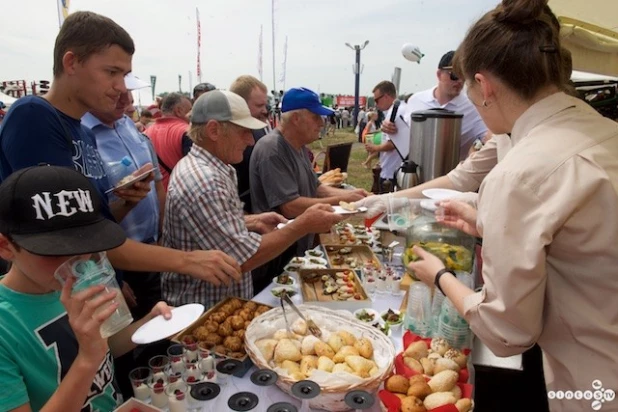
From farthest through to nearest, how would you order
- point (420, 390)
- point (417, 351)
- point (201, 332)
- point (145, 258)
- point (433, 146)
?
point (433, 146), point (145, 258), point (201, 332), point (417, 351), point (420, 390)

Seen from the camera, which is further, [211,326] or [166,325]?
[211,326]

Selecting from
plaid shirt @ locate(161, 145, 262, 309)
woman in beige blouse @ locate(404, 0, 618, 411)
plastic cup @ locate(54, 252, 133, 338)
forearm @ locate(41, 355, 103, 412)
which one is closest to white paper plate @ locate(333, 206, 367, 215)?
plaid shirt @ locate(161, 145, 262, 309)

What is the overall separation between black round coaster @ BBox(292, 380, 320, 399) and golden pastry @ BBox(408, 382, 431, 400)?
1.03 ft

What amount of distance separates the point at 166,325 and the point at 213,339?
0.38 metres

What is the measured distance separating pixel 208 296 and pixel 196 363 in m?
0.79

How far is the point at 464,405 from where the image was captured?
1.30 m

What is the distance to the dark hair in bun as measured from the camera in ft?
4.15

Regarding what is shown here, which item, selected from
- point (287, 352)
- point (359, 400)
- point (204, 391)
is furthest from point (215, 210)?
point (359, 400)

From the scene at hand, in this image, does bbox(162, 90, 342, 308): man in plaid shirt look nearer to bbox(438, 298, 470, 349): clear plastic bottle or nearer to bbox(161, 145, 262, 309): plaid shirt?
bbox(161, 145, 262, 309): plaid shirt

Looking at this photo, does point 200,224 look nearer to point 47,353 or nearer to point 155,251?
point 155,251

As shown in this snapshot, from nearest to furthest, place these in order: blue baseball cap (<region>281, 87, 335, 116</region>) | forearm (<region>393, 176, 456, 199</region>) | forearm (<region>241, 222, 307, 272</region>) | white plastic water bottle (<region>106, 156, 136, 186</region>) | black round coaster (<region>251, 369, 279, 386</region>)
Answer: black round coaster (<region>251, 369, 279, 386</region>) < forearm (<region>241, 222, 307, 272</region>) < white plastic water bottle (<region>106, 156, 136, 186</region>) < forearm (<region>393, 176, 456, 199</region>) < blue baseball cap (<region>281, 87, 335, 116</region>)

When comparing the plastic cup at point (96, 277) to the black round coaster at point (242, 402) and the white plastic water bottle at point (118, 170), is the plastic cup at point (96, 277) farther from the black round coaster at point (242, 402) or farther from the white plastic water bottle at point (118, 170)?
the white plastic water bottle at point (118, 170)

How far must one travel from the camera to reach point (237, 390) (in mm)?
1533

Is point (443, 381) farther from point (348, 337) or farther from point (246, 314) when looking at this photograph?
point (246, 314)
